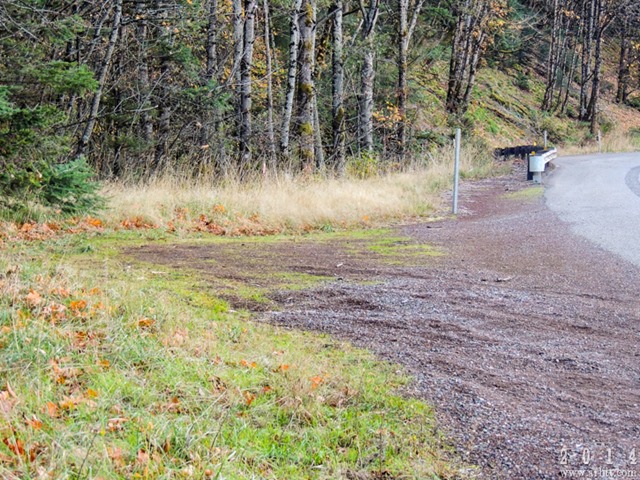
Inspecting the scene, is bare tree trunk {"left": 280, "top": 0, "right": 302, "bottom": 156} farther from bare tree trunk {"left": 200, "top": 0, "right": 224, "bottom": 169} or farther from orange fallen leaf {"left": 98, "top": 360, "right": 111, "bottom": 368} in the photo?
orange fallen leaf {"left": 98, "top": 360, "right": 111, "bottom": 368}

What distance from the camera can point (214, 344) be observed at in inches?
176

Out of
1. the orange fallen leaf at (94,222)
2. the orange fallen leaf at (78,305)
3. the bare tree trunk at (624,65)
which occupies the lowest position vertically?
the orange fallen leaf at (78,305)

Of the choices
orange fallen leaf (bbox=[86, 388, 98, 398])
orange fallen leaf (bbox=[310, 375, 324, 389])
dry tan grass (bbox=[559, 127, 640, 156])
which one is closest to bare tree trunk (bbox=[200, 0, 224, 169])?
orange fallen leaf (bbox=[310, 375, 324, 389])

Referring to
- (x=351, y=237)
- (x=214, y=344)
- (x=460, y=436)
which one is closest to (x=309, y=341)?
(x=214, y=344)

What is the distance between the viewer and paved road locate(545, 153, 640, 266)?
9438 mm

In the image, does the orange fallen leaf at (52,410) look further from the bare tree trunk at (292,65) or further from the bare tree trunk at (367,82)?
the bare tree trunk at (367,82)

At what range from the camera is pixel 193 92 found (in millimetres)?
14484

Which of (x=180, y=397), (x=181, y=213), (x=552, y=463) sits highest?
(x=181, y=213)

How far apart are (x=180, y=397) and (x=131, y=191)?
28.4 ft

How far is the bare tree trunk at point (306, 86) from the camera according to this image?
16.3 metres

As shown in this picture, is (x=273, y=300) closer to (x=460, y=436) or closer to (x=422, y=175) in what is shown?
(x=460, y=436)

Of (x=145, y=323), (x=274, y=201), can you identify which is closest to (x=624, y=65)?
(x=274, y=201)

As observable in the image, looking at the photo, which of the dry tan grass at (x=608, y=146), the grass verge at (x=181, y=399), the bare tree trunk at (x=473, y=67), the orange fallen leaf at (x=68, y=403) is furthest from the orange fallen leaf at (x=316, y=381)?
the dry tan grass at (x=608, y=146)

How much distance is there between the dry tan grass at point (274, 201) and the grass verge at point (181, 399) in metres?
5.77
